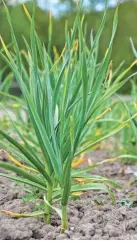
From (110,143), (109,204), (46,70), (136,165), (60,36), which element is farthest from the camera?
(60,36)

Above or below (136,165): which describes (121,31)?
above

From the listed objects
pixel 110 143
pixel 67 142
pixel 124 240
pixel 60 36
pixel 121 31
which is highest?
pixel 121 31

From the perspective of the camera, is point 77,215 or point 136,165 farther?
point 136,165

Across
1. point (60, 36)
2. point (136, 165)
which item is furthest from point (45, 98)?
point (60, 36)

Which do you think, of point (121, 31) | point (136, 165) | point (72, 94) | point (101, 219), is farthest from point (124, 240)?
point (121, 31)

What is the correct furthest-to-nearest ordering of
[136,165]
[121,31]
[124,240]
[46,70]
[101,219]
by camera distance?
[121,31] < [136,165] < [101,219] < [46,70] < [124,240]

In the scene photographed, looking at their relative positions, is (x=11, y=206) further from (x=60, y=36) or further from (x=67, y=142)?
(x=60, y=36)

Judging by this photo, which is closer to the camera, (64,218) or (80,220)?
(64,218)
